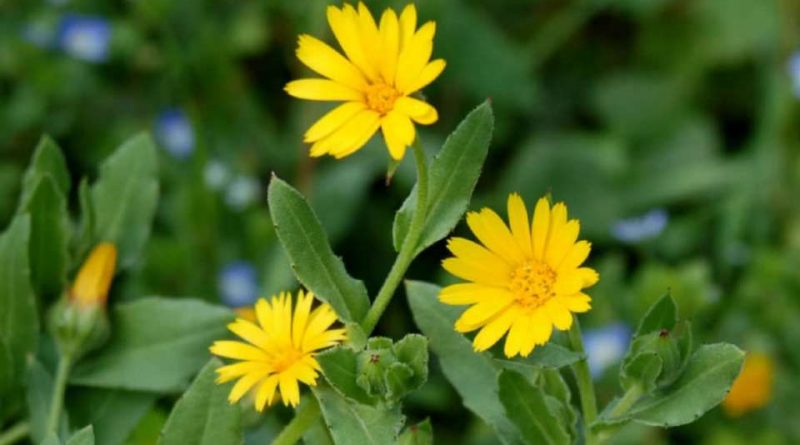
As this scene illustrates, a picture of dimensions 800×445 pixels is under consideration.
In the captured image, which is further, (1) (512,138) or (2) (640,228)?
(1) (512,138)

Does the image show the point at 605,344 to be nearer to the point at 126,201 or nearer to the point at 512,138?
the point at 512,138

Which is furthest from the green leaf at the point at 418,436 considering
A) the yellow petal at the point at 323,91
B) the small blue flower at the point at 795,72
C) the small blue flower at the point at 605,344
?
the small blue flower at the point at 795,72

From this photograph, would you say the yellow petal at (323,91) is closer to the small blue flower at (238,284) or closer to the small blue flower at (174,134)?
the small blue flower at (238,284)

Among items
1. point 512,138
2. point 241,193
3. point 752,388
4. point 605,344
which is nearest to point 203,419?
point 605,344

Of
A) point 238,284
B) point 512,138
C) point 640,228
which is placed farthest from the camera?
point 512,138

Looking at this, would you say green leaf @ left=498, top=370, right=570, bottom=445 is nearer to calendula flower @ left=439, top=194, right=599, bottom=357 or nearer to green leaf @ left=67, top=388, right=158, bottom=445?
calendula flower @ left=439, top=194, right=599, bottom=357

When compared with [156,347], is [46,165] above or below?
above
